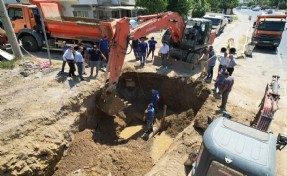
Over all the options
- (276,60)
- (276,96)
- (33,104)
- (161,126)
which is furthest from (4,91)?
(276,60)

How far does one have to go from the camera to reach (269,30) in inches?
763

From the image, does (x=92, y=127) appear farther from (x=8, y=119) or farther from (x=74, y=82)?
(x=8, y=119)

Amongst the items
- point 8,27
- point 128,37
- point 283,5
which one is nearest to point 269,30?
point 128,37

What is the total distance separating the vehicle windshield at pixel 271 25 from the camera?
1908 cm

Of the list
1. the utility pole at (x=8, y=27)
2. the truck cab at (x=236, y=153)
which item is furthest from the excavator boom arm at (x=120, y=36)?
the utility pole at (x=8, y=27)

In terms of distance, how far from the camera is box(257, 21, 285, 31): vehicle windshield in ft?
62.6

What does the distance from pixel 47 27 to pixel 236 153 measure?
12514 millimetres

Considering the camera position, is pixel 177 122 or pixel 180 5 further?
pixel 180 5

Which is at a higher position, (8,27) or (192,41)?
(8,27)

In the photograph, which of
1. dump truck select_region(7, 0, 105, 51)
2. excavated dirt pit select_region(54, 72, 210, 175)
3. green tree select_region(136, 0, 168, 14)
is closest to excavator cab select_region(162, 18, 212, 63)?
excavated dirt pit select_region(54, 72, 210, 175)

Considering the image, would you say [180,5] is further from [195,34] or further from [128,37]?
[128,37]

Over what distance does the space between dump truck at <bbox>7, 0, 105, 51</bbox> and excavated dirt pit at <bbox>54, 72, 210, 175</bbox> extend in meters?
3.33

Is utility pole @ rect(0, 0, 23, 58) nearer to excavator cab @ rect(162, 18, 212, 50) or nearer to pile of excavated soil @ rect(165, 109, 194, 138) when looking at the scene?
pile of excavated soil @ rect(165, 109, 194, 138)

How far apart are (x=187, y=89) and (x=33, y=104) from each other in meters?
7.22
